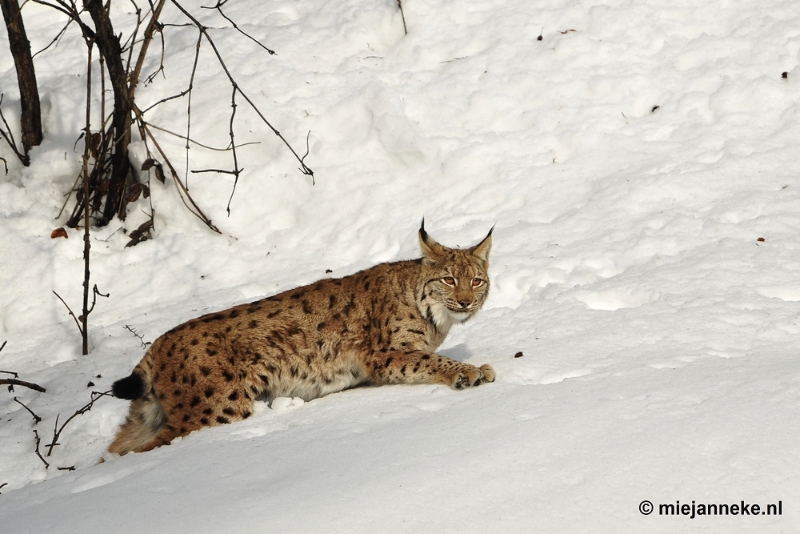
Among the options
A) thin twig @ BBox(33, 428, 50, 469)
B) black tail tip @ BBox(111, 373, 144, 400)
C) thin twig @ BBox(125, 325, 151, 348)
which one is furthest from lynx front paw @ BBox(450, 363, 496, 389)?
thin twig @ BBox(125, 325, 151, 348)

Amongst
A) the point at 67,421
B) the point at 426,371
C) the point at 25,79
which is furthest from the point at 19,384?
the point at 25,79

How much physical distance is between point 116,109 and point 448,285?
4001 mm

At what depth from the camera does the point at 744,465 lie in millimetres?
3561

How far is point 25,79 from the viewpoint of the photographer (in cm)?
857

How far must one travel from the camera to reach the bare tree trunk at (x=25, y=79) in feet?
26.7

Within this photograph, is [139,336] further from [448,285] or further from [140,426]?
[448,285]

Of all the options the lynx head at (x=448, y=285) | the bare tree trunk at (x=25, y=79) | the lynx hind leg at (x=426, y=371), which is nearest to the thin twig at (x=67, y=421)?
the lynx hind leg at (x=426, y=371)

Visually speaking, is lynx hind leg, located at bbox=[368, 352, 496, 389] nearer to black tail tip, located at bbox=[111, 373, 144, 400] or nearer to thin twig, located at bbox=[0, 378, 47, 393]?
black tail tip, located at bbox=[111, 373, 144, 400]

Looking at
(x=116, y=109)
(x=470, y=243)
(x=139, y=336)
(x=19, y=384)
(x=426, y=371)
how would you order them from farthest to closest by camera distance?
(x=116, y=109), (x=470, y=243), (x=139, y=336), (x=19, y=384), (x=426, y=371)

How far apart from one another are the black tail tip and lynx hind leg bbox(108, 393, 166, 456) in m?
0.10

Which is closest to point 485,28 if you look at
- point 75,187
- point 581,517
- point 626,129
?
point 626,129

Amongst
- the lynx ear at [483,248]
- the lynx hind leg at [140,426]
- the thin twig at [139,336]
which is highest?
the lynx ear at [483,248]

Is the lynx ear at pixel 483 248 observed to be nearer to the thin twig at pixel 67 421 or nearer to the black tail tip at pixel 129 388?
the black tail tip at pixel 129 388

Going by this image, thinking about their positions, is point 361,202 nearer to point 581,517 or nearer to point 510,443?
point 510,443
